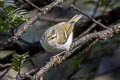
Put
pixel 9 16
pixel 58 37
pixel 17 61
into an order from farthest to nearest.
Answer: pixel 58 37 < pixel 9 16 < pixel 17 61

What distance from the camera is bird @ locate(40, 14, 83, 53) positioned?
210 cm

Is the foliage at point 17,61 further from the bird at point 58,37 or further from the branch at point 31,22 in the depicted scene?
the bird at point 58,37

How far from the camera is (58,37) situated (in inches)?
93.4

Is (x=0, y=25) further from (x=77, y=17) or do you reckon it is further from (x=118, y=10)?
(x=118, y=10)

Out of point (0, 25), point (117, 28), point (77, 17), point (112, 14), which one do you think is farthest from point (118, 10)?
point (0, 25)

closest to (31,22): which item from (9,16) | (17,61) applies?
(9,16)

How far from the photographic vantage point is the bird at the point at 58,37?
210 cm

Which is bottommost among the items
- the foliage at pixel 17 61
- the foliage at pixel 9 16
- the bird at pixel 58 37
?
the bird at pixel 58 37

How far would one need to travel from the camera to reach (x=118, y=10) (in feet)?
8.11

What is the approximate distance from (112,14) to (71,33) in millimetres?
364

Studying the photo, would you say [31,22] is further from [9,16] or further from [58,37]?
[58,37]

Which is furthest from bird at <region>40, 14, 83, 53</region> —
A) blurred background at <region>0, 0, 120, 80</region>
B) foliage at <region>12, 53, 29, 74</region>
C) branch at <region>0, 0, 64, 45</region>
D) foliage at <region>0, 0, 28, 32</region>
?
foliage at <region>12, 53, 29, 74</region>

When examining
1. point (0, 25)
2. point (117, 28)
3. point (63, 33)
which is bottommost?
point (63, 33)

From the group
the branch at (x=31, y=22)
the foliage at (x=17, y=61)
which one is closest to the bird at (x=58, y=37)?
the branch at (x=31, y=22)
